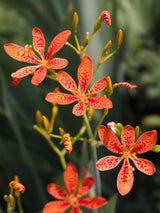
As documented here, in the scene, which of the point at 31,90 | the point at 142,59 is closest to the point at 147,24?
the point at 142,59

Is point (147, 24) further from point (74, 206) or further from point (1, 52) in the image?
point (74, 206)

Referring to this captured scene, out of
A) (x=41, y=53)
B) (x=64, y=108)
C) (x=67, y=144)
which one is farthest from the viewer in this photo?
(x=64, y=108)

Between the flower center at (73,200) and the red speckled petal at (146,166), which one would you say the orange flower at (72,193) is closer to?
the flower center at (73,200)

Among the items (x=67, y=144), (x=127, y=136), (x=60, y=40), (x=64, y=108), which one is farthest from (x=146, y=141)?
(x=64, y=108)

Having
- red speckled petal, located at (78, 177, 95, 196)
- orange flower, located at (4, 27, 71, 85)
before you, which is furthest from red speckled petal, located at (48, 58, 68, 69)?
red speckled petal, located at (78, 177, 95, 196)

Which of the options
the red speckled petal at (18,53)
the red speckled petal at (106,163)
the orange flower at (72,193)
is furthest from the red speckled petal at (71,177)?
the red speckled petal at (18,53)

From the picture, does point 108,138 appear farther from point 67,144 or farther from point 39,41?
Result: point 39,41
